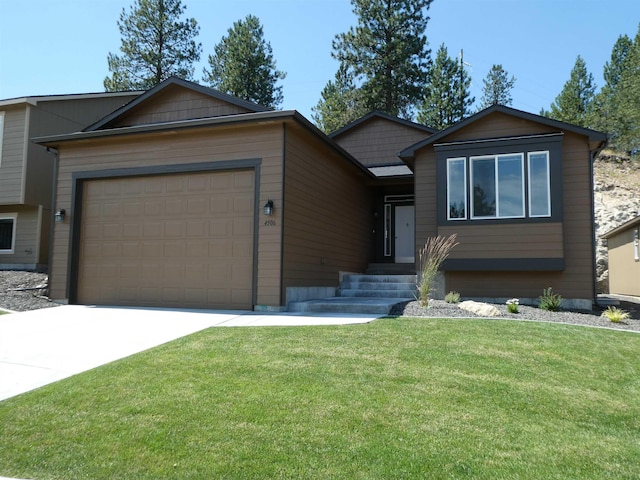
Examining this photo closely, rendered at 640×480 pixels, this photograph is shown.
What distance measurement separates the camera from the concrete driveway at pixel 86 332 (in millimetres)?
4824

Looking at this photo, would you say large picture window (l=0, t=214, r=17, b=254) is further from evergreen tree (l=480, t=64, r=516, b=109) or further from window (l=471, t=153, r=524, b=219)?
evergreen tree (l=480, t=64, r=516, b=109)

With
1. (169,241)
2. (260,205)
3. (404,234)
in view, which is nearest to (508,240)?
(404,234)

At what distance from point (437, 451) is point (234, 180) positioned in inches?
285

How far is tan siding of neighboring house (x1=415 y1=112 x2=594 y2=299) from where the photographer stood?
980 centimetres

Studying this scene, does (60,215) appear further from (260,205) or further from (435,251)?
(435,251)

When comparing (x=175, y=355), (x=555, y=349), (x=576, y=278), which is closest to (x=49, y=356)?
(x=175, y=355)

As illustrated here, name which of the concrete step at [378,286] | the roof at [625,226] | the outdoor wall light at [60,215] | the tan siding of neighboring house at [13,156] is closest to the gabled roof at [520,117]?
the concrete step at [378,286]

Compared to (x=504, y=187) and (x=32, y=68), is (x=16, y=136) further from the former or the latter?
(x=504, y=187)

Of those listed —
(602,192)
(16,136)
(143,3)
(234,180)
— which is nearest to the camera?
(234,180)

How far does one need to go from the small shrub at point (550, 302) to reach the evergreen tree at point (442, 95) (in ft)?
54.5

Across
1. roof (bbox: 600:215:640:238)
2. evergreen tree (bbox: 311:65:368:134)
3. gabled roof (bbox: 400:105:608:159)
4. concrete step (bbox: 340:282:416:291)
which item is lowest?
concrete step (bbox: 340:282:416:291)

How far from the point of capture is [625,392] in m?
4.23

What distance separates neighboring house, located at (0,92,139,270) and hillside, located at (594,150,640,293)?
70.4 ft

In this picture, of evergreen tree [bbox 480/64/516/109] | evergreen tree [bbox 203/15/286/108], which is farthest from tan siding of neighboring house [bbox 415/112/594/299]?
evergreen tree [bbox 480/64/516/109]
